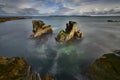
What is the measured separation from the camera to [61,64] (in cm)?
3956

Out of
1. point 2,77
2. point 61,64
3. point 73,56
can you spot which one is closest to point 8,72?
point 2,77

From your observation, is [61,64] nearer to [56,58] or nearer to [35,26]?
[56,58]

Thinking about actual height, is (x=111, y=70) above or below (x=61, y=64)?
above

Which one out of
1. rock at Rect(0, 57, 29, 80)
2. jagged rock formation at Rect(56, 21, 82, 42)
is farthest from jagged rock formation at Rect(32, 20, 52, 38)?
rock at Rect(0, 57, 29, 80)

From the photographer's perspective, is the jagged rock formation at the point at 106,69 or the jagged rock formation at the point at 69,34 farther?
the jagged rock formation at the point at 69,34

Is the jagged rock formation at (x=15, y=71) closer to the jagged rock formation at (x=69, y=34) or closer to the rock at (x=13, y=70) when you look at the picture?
the rock at (x=13, y=70)

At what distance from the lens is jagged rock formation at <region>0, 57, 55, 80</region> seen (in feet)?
91.0

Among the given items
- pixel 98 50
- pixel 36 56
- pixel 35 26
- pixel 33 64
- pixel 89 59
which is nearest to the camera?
pixel 33 64

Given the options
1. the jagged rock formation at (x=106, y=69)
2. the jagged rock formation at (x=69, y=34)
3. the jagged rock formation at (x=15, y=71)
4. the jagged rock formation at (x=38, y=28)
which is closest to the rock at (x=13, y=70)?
the jagged rock formation at (x=15, y=71)

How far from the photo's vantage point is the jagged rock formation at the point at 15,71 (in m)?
27.7

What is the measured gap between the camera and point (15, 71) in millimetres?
29109

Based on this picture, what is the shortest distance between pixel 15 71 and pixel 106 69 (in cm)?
1593

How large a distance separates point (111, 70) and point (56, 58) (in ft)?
58.6

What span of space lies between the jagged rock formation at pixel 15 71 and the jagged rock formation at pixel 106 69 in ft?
25.9
